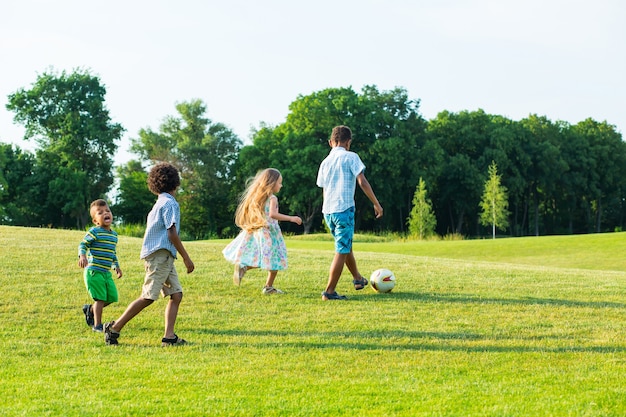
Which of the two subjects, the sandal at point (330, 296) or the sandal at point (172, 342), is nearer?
the sandal at point (172, 342)

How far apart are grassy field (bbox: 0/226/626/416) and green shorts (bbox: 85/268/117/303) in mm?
457

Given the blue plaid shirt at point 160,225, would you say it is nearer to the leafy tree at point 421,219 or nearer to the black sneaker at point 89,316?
the black sneaker at point 89,316

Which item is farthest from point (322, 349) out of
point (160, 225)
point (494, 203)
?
point (494, 203)

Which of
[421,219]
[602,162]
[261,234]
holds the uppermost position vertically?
[602,162]

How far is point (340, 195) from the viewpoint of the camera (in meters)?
10.2

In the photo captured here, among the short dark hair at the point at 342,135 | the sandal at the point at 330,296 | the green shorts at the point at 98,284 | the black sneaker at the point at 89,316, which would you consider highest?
the short dark hair at the point at 342,135

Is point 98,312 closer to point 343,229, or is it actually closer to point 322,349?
point 322,349

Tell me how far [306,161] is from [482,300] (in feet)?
168

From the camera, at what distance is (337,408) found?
5027 millimetres

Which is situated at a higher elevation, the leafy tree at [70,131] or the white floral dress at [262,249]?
the leafy tree at [70,131]

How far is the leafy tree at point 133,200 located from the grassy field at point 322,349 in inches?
2050

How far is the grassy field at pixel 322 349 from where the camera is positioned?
5191 millimetres

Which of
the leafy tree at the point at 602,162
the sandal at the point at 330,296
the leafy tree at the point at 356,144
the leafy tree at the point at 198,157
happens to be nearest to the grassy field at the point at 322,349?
the sandal at the point at 330,296

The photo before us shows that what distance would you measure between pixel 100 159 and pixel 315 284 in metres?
56.7
